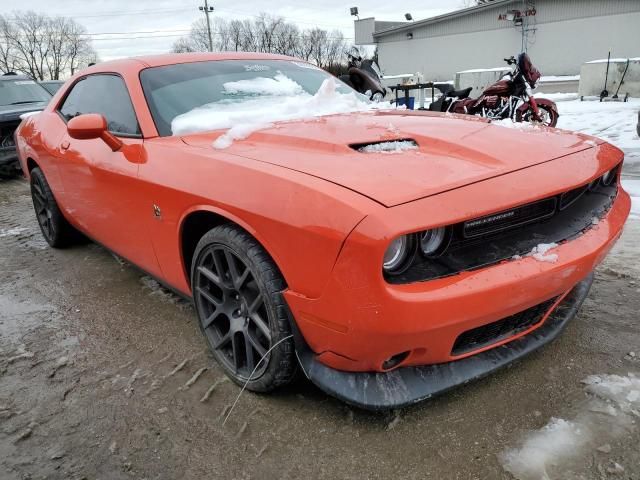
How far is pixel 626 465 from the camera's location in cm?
159

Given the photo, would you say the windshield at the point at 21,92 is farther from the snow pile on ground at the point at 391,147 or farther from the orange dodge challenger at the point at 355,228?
the snow pile on ground at the point at 391,147

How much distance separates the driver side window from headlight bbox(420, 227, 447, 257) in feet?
5.37

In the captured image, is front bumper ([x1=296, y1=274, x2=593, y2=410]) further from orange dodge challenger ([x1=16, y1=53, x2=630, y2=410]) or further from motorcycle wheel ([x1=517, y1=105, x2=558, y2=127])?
motorcycle wheel ([x1=517, y1=105, x2=558, y2=127])

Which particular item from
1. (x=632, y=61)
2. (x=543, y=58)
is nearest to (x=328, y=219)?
(x=632, y=61)

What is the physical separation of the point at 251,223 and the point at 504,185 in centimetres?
87

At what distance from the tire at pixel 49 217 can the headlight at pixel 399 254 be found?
3.15 m

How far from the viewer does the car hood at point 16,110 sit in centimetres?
728

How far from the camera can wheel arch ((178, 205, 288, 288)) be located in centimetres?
182

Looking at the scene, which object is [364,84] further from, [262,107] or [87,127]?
[87,127]

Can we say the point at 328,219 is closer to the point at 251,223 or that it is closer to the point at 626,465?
the point at 251,223

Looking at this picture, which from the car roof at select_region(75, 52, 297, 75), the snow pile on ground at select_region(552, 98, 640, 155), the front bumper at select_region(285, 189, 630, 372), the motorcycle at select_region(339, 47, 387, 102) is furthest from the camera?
the snow pile on ground at select_region(552, 98, 640, 155)

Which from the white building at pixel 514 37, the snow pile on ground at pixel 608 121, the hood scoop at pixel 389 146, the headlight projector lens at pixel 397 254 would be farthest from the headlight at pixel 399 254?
the white building at pixel 514 37

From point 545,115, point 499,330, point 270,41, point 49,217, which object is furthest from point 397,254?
point 270,41

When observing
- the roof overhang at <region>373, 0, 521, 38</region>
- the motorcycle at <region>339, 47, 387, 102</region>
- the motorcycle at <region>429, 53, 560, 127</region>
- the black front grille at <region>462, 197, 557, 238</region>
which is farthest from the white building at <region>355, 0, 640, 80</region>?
the black front grille at <region>462, 197, 557, 238</region>
